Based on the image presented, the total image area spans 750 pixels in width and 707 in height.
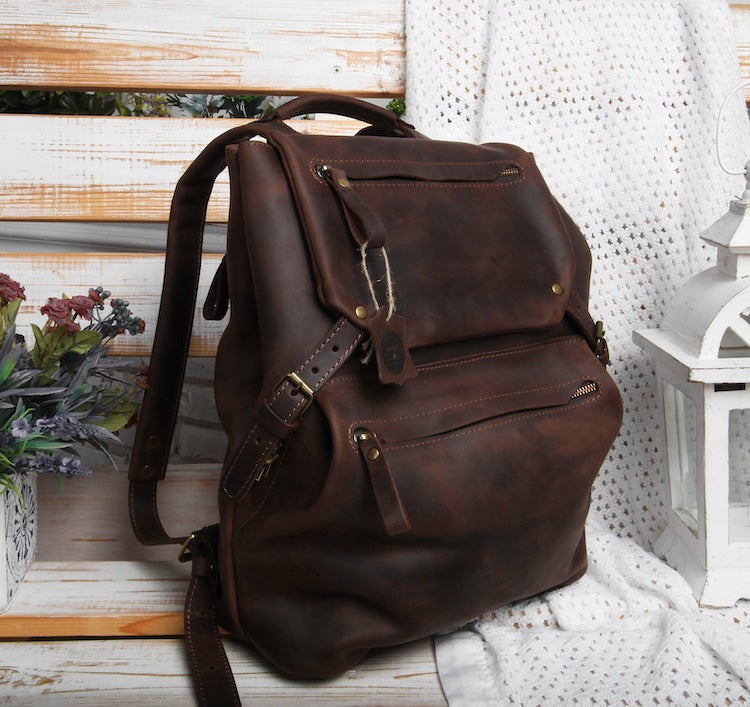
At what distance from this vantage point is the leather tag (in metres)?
0.73

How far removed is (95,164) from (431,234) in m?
0.53

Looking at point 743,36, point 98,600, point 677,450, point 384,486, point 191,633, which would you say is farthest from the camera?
point 743,36

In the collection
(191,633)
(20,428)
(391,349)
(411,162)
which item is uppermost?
(411,162)

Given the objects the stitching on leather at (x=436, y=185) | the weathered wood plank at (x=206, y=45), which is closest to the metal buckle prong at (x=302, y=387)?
the stitching on leather at (x=436, y=185)

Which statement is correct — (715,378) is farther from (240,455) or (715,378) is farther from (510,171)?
(240,455)

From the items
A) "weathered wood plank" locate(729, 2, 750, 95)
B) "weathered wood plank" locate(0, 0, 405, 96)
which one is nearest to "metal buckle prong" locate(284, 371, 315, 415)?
"weathered wood plank" locate(0, 0, 405, 96)

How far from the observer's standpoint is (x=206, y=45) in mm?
1118

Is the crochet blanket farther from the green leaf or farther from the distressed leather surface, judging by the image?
the green leaf

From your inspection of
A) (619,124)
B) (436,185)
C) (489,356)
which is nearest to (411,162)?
(436,185)

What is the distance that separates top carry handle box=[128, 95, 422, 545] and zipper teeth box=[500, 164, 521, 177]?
0.43 feet

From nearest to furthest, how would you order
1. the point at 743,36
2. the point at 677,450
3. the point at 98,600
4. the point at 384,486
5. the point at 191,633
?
the point at 384,486, the point at 191,633, the point at 98,600, the point at 677,450, the point at 743,36

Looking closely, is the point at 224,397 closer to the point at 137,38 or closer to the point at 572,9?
the point at 137,38

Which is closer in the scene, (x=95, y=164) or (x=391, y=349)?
(x=391, y=349)

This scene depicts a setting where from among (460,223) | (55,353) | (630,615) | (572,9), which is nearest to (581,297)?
(460,223)
